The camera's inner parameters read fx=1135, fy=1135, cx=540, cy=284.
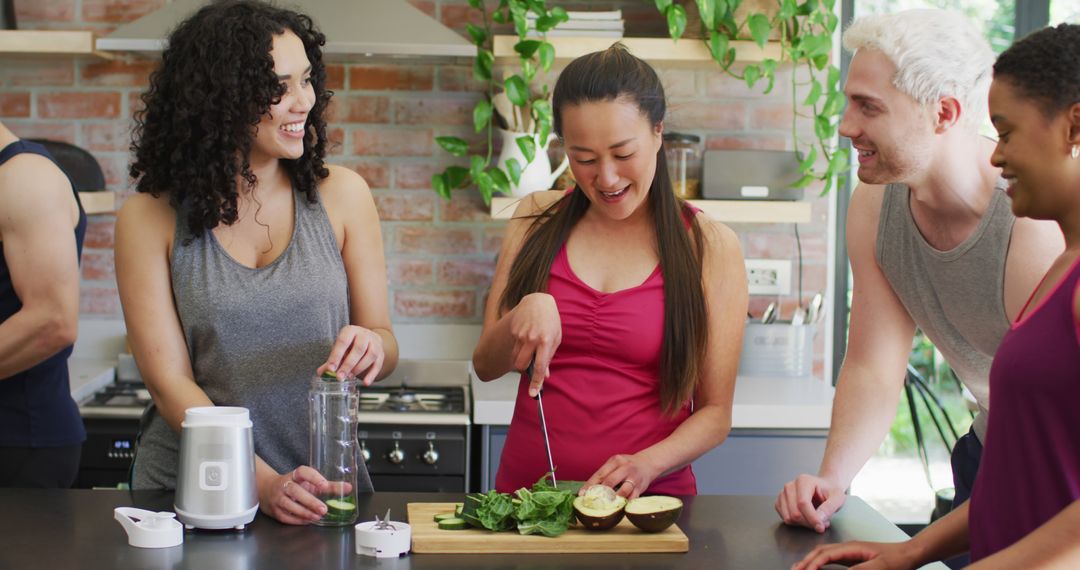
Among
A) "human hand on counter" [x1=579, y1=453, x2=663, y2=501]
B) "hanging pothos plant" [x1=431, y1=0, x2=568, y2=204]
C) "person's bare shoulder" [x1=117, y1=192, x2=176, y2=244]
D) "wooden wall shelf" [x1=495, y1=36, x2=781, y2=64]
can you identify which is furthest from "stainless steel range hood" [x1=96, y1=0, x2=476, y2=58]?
"human hand on counter" [x1=579, y1=453, x2=663, y2=501]

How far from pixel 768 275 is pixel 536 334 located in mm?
1832

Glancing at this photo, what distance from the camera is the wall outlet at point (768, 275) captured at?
3.25 metres

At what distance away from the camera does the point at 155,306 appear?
166 centimetres

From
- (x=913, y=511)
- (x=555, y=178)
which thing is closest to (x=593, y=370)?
(x=555, y=178)

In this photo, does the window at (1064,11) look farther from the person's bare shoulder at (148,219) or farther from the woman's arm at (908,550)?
the person's bare shoulder at (148,219)

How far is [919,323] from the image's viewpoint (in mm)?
1859

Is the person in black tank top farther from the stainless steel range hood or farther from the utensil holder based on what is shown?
the utensil holder

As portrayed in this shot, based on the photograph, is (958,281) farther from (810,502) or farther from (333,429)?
(333,429)

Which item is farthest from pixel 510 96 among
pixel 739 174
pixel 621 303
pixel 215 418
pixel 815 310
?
pixel 215 418

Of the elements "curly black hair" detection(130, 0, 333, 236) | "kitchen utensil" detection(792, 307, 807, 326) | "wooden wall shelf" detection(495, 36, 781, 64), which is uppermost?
"wooden wall shelf" detection(495, 36, 781, 64)

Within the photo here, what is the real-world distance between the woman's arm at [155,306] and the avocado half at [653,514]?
1.71 feet

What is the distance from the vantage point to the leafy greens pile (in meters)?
1.45

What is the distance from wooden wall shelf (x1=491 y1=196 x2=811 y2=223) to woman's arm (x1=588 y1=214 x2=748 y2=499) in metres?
1.23

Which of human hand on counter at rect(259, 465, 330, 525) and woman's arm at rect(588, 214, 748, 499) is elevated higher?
woman's arm at rect(588, 214, 748, 499)
